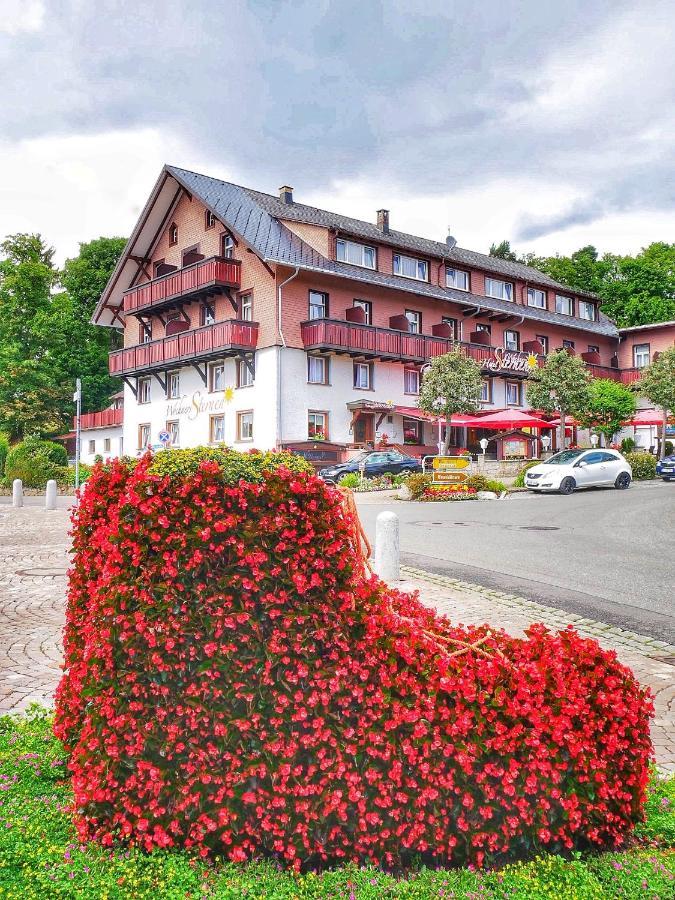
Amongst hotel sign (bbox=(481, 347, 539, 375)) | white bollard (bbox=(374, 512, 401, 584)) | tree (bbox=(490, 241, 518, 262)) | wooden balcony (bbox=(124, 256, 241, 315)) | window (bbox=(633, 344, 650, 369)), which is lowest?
white bollard (bbox=(374, 512, 401, 584))

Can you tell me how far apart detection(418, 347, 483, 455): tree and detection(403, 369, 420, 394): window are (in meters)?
4.72

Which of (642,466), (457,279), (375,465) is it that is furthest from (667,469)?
(457,279)

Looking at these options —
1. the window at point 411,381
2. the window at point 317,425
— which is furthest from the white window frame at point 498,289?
the window at point 317,425

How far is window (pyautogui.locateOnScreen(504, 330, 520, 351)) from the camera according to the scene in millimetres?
44469

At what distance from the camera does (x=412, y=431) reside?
38.4 metres

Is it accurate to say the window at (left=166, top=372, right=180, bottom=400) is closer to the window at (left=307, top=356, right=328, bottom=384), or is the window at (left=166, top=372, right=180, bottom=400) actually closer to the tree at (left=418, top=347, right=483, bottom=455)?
the window at (left=307, top=356, right=328, bottom=384)

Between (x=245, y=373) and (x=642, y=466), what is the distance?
19.2 m

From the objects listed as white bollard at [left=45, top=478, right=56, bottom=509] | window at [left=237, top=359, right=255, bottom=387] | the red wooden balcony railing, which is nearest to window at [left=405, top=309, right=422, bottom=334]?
window at [left=237, top=359, right=255, bottom=387]

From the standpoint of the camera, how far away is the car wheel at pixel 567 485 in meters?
26.0

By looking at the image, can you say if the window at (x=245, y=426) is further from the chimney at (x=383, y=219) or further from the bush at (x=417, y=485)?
the chimney at (x=383, y=219)

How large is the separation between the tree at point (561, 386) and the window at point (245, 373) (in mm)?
13810

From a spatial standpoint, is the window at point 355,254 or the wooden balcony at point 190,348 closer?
the wooden balcony at point 190,348

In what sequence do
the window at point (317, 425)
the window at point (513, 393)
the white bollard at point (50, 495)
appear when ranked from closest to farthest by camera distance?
the white bollard at point (50, 495) < the window at point (317, 425) < the window at point (513, 393)

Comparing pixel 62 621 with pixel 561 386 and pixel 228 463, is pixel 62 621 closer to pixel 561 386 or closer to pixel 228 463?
pixel 228 463
